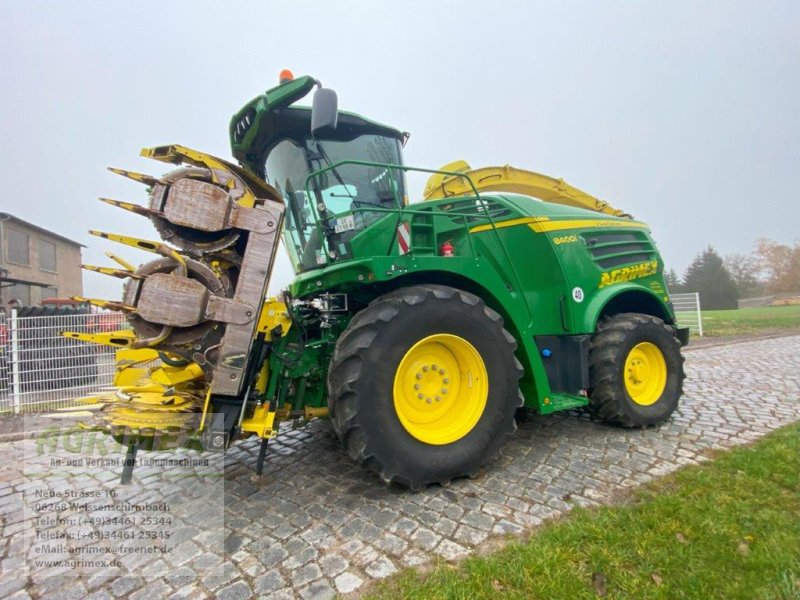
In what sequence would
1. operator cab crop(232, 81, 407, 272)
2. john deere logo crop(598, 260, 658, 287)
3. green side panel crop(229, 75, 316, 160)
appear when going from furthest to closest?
john deere logo crop(598, 260, 658, 287)
operator cab crop(232, 81, 407, 272)
green side panel crop(229, 75, 316, 160)

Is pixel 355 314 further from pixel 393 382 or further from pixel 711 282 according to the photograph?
pixel 711 282

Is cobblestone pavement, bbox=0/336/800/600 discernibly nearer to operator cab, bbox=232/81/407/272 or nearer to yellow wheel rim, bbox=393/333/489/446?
yellow wheel rim, bbox=393/333/489/446

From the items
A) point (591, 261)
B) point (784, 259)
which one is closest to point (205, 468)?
point (591, 261)

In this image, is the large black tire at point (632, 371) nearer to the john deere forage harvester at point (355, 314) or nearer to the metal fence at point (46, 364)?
the john deere forage harvester at point (355, 314)

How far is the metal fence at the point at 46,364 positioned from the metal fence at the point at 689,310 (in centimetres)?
1744

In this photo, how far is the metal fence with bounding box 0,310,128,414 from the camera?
6117 mm

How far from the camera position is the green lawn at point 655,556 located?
1817mm

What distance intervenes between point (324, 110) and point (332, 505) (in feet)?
8.42

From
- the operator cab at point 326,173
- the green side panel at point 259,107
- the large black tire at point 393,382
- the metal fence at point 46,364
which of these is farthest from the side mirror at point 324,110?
the metal fence at point 46,364

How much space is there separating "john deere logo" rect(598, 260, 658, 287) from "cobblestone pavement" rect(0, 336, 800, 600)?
4.94ft

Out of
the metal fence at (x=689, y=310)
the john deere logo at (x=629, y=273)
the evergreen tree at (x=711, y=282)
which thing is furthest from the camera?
the evergreen tree at (x=711, y=282)

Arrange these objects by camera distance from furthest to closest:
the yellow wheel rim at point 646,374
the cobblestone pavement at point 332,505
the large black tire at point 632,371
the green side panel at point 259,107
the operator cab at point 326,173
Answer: the yellow wheel rim at point 646,374 → the large black tire at point 632,371 → the operator cab at point 326,173 → the green side panel at point 259,107 → the cobblestone pavement at point 332,505

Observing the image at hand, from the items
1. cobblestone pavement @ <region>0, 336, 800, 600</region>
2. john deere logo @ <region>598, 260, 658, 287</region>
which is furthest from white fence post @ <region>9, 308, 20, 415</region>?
Result: john deere logo @ <region>598, 260, 658, 287</region>

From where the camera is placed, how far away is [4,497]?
10.1 ft
